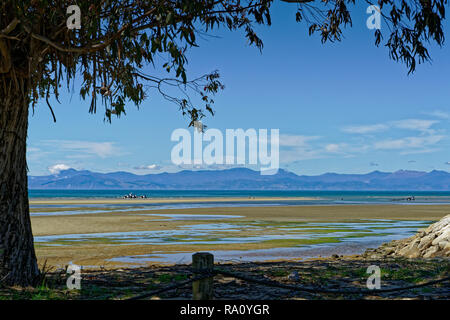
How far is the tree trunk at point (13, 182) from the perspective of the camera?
30.2 ft

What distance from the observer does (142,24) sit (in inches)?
387

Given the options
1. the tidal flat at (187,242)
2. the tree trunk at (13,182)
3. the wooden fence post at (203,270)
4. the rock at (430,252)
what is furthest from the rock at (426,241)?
the tree trunk at (13,182)

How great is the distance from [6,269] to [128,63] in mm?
5010

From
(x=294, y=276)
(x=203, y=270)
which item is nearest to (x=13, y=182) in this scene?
(x=203, y=270)

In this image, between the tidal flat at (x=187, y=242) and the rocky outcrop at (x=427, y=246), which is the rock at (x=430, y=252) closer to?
the rocky outcrop at (x=427, y=246)

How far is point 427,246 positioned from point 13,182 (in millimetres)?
10858

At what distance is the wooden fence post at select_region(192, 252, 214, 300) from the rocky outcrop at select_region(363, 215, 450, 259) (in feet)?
31.1

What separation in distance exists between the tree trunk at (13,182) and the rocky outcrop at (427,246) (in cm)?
986

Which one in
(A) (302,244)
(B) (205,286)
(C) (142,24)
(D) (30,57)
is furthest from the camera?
(A) (302,244)

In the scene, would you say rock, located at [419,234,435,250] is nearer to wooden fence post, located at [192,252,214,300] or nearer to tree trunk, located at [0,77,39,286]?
wooden fence post, located at [192,252,214,300]

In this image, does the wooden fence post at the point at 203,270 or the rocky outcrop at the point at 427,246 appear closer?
the wooden fence post at the point at 203,270
